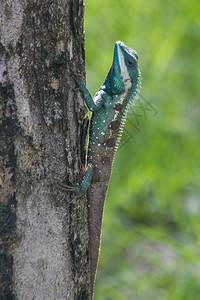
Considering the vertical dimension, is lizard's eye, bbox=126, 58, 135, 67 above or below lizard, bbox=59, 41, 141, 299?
above

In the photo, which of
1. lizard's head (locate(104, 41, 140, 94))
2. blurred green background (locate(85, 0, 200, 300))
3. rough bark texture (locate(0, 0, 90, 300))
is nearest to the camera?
rough bark texture (locate(0, 0, 90, 300))

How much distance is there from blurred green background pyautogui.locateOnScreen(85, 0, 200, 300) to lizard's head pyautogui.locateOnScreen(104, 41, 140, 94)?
1.22 metres

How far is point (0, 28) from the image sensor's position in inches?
73.3

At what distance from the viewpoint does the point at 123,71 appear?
2857 millimetres

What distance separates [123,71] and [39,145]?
105 centimetres

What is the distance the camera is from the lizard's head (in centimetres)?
284

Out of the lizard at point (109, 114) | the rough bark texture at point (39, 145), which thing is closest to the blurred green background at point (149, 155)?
the lizard at point (109, 114)

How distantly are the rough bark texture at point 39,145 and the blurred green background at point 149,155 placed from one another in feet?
6.42

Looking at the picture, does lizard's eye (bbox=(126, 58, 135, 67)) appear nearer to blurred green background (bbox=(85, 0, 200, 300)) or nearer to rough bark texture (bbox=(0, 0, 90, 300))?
rough bark texture (bbox=(0, 0, 90, 300))

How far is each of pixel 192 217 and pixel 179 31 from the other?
2213mm

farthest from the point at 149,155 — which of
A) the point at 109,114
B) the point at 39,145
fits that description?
the point at 39,145

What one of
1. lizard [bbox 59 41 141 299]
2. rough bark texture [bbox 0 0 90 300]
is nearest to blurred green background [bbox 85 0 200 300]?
lizard [bbox 59 41 141 299]

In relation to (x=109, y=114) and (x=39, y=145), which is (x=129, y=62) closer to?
(x=109, y=114)

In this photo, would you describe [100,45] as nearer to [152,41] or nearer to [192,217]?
[152,41]
